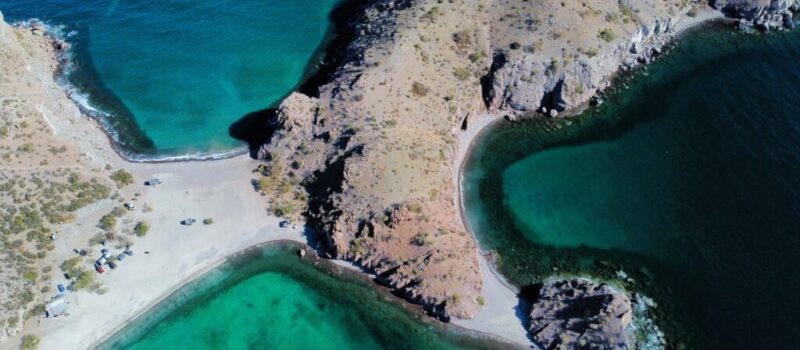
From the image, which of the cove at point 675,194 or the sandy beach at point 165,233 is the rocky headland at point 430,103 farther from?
the cove at point 675,194

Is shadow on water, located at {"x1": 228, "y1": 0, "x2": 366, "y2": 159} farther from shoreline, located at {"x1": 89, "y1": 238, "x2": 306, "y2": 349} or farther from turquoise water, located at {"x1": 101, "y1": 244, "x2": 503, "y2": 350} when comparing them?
turquoise water, located at {"x1": 101, "y1": 244, "x2": 503, "y2": 350}

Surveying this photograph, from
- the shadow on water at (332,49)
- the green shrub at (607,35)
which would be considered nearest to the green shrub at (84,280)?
the shadow on water at (332,49)

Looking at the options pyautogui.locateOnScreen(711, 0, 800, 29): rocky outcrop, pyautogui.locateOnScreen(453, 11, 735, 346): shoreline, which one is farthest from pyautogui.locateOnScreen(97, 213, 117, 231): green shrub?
pyautogui.locateOnScreen(711, 0, 800, 29): rocky outcrop

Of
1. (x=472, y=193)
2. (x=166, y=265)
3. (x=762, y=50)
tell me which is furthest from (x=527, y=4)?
(x=166, y=265)

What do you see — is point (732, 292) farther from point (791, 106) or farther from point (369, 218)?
point (369, 218)

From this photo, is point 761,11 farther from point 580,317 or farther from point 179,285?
point 179,285
